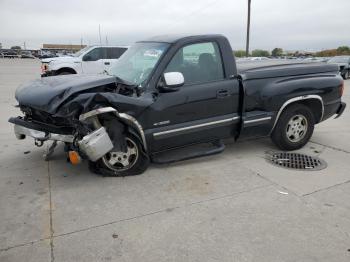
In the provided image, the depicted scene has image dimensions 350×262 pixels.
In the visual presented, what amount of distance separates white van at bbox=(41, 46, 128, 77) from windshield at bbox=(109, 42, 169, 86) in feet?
30.5

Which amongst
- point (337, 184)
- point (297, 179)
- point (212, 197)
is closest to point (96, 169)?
point (212, 197)

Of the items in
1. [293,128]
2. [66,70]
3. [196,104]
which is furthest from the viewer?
[66,70]

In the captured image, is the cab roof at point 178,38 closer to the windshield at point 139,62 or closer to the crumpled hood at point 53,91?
the windshield at point 139,62

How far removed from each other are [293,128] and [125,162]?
280cm

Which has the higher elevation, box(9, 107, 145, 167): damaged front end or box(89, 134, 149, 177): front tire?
box(9, 107, 145, 167): damaged front end

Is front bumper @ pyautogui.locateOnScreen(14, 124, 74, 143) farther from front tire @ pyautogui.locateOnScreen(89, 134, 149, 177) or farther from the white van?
the white van

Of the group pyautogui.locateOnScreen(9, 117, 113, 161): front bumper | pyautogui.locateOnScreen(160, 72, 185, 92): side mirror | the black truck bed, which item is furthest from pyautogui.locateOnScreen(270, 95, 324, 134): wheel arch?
pyautogui.locateOnScreen(9, 117, 113, 161): front bumper

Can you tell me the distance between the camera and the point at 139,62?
Answer: 5266 millimetres

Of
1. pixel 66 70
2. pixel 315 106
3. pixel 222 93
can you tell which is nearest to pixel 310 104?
pixel 315 106

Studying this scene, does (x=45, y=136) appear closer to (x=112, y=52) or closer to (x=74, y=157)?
(x=74, y=157)

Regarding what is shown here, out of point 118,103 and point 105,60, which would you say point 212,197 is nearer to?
point 118,103

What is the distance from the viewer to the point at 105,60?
15.5 m

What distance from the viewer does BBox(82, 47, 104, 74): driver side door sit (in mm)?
15135

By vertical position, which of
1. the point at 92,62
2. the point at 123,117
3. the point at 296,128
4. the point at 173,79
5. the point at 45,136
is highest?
the point at 173,79
